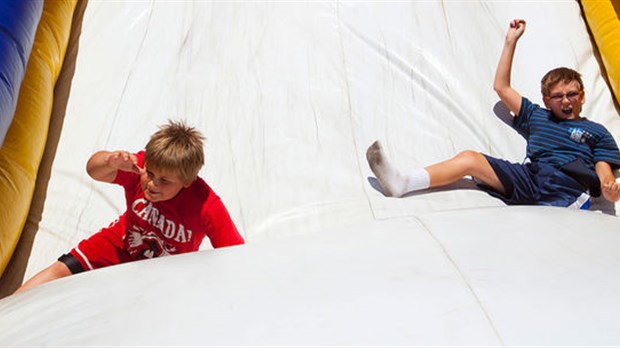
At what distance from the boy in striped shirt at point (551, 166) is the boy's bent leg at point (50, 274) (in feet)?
2.24

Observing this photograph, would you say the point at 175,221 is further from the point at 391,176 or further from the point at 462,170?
the point at 462,170

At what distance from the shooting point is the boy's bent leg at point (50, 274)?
133cm

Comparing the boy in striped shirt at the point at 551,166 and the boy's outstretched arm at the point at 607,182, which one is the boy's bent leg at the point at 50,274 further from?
the boy's outstretched arm at the point at 607,182

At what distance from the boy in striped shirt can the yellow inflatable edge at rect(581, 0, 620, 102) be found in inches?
8.9

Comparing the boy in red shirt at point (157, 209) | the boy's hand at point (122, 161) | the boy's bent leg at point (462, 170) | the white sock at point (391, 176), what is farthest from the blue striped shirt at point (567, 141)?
the boy's hand at point (122, 161)

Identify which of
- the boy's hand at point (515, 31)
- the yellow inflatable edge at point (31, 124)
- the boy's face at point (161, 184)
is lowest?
the boy's face at point (161, 184)

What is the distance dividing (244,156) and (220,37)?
472 millimetres

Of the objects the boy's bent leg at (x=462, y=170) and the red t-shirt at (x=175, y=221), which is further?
the boy's bent leg at (x=462, y=170)

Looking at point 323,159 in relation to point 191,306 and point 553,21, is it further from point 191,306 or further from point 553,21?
point 553,21

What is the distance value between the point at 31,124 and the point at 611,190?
127 centimetres

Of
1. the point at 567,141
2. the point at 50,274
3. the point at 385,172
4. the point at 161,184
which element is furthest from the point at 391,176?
the point at 50,274

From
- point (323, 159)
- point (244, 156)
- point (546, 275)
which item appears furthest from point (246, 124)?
point (546, 275)

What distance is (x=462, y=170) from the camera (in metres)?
1.64

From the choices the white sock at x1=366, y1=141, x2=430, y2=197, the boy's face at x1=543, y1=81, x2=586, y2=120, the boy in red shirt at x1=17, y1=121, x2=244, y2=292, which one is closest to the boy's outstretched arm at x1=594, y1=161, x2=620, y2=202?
the boy's face at x1=543, y1=81, x2=586, y2=120
